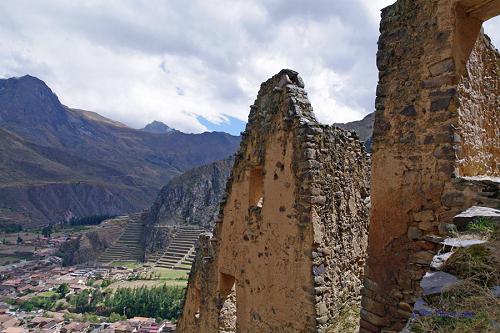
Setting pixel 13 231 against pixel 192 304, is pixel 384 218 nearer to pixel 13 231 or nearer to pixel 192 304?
pixel 192 304

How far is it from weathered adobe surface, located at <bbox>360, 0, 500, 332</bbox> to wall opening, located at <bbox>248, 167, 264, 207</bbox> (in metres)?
3.13

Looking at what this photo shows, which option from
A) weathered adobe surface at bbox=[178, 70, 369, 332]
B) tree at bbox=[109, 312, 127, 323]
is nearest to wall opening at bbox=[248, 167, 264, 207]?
weathered adobe surface at bbox=[178, 70, 369, 332]

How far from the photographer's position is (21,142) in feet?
558

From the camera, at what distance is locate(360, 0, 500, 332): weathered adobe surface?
447 cm

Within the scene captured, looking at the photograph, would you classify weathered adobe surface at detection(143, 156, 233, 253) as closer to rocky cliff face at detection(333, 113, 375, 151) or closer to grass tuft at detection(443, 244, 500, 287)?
rocky cliff face at detection(333, 113, 375, 151)

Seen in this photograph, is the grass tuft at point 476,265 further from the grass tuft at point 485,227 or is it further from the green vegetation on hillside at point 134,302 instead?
the green vegetation on hillside at point 134,302

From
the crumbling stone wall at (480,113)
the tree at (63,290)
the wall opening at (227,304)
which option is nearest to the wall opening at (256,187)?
the wall opening at (227,304)

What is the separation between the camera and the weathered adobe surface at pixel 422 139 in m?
4.47

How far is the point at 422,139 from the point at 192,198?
106 m

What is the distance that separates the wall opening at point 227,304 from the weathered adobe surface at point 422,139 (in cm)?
430

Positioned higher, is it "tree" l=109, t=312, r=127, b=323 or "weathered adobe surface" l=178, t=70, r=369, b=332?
"weathered adobe surface" l=178, t=70, r=369, b=332

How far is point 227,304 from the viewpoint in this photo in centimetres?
890

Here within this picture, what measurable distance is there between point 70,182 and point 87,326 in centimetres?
12050

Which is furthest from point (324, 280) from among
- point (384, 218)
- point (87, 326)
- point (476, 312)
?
point (87, 326)
